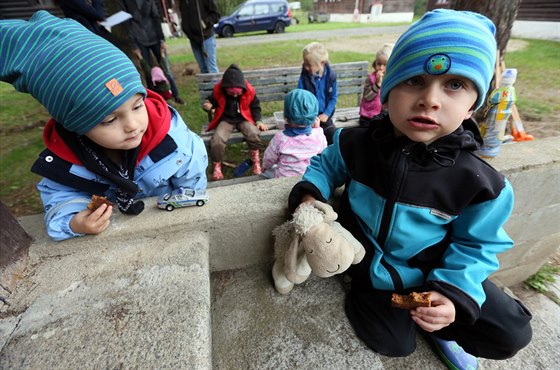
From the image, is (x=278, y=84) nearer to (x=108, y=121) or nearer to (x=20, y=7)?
(x=108, y=121)

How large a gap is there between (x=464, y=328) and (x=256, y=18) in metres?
21.5

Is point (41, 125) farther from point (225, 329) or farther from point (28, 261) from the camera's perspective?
point (225, 329)

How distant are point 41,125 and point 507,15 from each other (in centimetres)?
724

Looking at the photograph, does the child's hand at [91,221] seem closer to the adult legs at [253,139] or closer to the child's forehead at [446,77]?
the child's forehead at [446,77]

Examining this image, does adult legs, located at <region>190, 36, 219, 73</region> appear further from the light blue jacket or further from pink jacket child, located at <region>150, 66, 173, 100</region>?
the light blue jacket

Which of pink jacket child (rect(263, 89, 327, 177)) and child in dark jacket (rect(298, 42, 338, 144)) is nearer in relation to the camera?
pink jacket child (rect(263, 89, 327, 177))

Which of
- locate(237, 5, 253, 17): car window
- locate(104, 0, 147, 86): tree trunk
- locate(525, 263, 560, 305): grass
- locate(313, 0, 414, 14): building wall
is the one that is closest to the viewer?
locate(525, 263, 560, 305): grass

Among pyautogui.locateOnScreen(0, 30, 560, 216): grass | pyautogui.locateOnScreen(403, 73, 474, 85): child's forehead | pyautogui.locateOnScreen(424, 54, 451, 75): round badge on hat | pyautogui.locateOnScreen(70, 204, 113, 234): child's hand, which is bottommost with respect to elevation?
pyautogui.locateOnScreen(0, 30, 560, 216): grass

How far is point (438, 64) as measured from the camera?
Result: 1063 mm

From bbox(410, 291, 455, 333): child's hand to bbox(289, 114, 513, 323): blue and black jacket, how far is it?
0.11 ft

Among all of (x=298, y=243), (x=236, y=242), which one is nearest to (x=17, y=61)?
(x=236, y=242)

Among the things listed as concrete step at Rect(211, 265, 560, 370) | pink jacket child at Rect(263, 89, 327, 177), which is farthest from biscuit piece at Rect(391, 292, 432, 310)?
pink jacket child at Rect(263, 89, 327, 177)

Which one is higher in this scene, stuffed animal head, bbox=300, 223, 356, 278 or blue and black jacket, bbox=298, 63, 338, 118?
stuffed animal head, bbox=300, 223, 356, 278

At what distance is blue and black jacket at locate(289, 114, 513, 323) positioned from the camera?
4.17 ft
